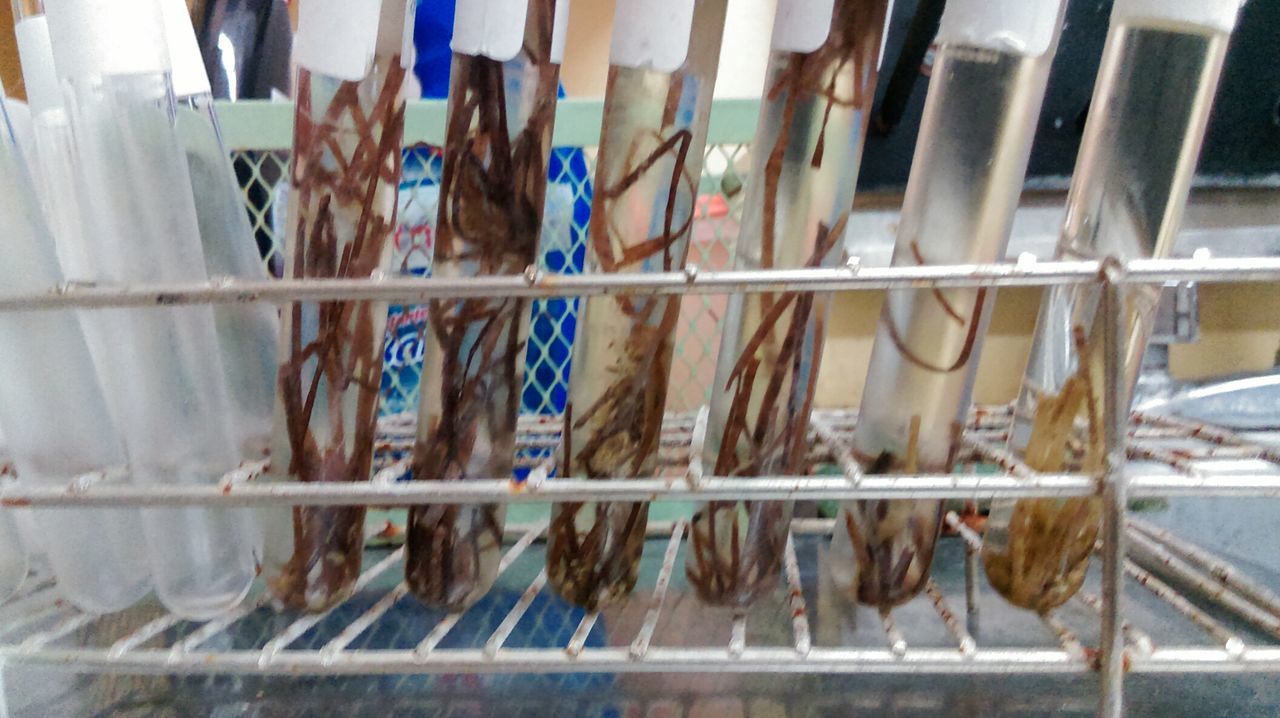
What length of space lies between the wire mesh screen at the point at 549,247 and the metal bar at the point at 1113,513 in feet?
0.76

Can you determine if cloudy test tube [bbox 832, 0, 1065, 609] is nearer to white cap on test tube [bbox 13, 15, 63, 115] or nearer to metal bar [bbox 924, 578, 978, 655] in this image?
metal bar [bbox 924, 578, 978, 655]

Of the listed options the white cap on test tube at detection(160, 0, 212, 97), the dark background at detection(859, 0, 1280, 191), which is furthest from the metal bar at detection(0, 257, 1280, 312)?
the dark background at detection(859, 0, 1280, 191)

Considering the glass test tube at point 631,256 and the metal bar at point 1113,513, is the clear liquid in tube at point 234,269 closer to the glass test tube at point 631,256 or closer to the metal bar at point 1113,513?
the glass test tube at point 631,256

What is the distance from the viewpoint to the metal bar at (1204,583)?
31 cm

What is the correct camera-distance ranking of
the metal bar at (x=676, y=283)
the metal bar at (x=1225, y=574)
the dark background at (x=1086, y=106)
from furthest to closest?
the dark background at (x=1086, y=106) < the metal bar at (x=1225, y=574) < the metal bar at (x=676, y=283)

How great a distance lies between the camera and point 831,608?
0.38 meters

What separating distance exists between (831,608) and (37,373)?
1.29 feet

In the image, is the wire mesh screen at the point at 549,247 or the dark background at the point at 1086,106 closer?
the wire mesh screen at the point at 549,247

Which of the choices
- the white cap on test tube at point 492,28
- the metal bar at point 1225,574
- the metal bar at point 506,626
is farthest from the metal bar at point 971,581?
the white cap on test tube at point 492,28

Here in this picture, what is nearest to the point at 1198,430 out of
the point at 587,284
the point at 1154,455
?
the point at 1154,455

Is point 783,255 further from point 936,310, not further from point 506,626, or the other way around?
point 506,626

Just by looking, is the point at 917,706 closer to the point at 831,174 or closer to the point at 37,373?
the point at 831,174

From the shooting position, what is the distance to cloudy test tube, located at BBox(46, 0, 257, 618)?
0.26 m

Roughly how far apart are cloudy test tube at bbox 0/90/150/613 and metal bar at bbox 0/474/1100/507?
0.15 feet
